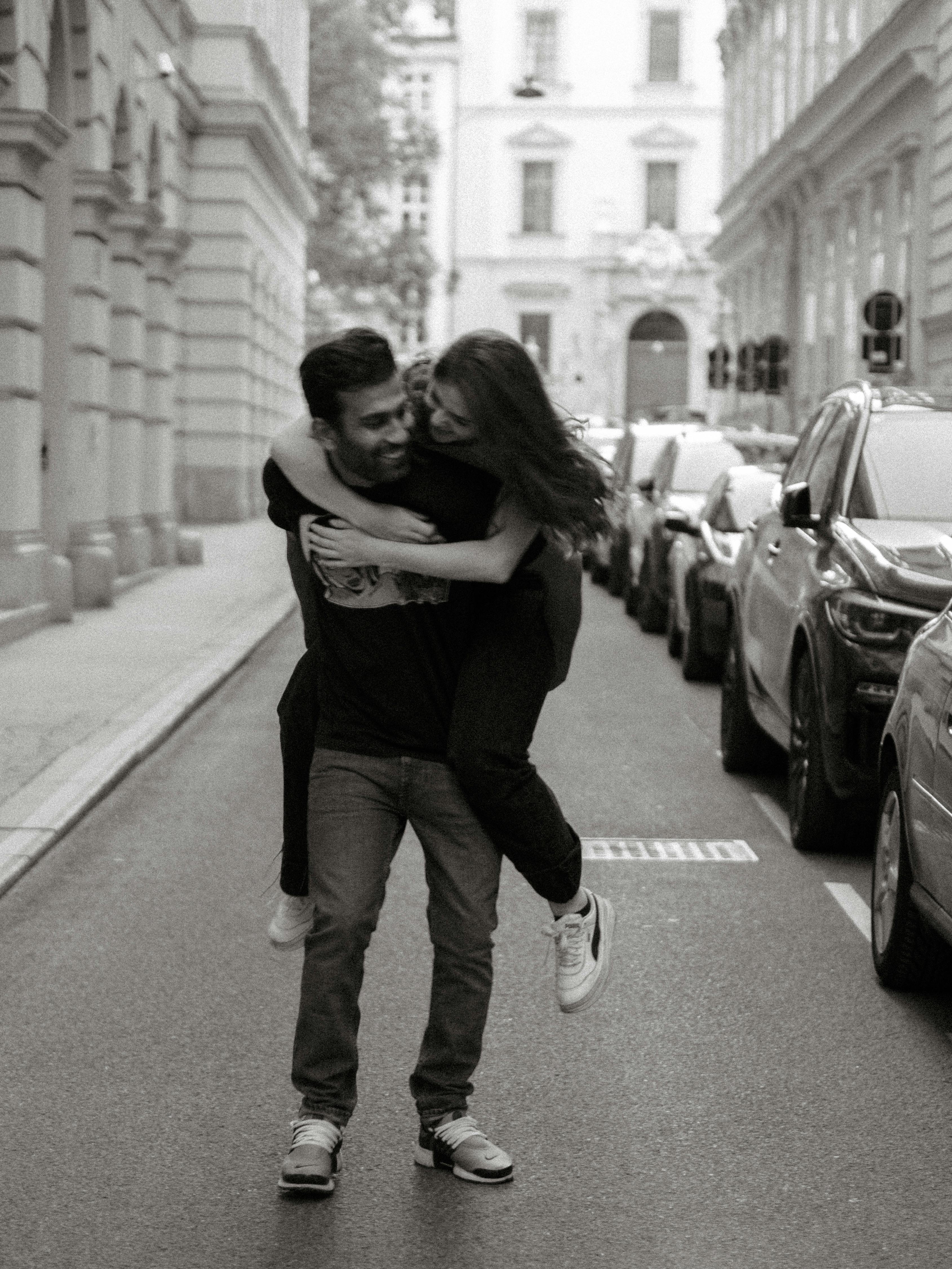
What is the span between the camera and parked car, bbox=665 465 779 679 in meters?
15.6

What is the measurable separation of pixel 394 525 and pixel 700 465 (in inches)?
623

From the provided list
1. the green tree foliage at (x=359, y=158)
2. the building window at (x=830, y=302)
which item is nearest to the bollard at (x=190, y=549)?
the building window at (x=830, y=302)

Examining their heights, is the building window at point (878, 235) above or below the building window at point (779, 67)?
below

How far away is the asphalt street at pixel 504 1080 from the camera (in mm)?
4770

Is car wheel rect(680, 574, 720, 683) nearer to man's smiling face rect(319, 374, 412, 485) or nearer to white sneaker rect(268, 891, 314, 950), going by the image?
white sneaker rect(268, 891, 314, 950)

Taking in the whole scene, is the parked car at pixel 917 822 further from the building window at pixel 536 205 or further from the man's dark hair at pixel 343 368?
the building window at pixel 536 205

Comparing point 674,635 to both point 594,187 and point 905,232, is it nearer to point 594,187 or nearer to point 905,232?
point 905,232

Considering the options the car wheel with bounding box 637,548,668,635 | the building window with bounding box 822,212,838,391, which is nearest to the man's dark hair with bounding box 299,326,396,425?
the car wheel with bounding box 637,548,668,635

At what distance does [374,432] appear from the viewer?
15.4 ft

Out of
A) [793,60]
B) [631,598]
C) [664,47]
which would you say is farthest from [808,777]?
[664,47]

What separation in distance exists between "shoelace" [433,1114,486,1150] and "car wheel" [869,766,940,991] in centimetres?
203

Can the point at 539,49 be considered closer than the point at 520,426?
No

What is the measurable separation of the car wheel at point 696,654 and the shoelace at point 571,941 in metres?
10.8

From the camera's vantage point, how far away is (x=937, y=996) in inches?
274
